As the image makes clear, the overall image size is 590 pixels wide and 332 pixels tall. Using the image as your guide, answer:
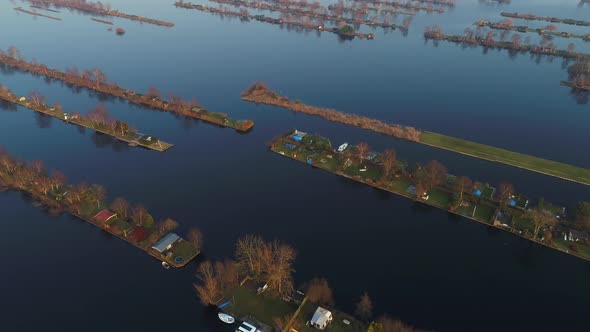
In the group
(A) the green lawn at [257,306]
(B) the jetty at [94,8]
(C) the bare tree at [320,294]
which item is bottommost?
(A) the green lawn at [257,306]

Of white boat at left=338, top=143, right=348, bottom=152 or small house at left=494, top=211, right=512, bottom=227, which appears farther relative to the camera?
white boat at left=338, top=143, right=348, bottom=152

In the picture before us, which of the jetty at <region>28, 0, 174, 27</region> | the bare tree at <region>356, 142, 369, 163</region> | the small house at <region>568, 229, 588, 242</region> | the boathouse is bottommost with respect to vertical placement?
the boathouse

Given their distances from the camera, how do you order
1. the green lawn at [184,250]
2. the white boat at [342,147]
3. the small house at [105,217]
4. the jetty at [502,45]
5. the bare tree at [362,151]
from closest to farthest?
the green lawn at [184,250] < the small house at [105,217] < the bare tree at [362,151] < the white boat at [342,147] < the jetty at [502,45]

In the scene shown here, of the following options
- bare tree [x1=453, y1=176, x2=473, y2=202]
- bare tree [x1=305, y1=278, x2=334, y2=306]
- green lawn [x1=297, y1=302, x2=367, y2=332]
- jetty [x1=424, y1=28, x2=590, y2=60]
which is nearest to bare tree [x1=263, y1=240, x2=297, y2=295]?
bare tree [x1=305, y1=278, x2=334, y2=306]

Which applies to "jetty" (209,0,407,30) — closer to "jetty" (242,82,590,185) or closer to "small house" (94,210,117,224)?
"jetty" (242,82,590,185)

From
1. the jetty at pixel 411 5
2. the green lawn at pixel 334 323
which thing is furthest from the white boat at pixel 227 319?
the jetty at pixel 411 5

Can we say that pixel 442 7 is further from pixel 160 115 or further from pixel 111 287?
pixel 111 287

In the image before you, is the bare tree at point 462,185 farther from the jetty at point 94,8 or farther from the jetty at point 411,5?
the jetty at point 411,5
